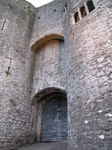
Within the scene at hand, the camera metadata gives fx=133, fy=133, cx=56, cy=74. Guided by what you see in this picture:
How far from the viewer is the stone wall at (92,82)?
10.3 ft

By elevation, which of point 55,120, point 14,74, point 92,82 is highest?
point 14,74

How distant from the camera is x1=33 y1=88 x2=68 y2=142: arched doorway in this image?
7113mm

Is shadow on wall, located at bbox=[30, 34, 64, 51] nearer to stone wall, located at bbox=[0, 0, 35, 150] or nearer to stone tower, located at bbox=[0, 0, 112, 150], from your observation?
stone tower, located at bbox=[0, 0, 112, 150]

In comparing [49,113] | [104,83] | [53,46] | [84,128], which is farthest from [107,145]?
[53,46]

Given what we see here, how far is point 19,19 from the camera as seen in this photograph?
30.7ft

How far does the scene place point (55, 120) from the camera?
7.49m

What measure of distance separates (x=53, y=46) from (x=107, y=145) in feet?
22.4

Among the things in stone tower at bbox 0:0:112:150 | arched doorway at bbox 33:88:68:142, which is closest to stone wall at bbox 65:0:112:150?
stone tower at bbox 0:0:112:150

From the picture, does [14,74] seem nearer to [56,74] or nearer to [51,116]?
[56,74]

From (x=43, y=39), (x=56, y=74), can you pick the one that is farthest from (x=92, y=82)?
(x=43, y=39)

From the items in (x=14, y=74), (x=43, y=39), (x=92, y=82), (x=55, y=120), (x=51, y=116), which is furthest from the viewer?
(x=43, y=39)

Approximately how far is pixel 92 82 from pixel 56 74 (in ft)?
12.2

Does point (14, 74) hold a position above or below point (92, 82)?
above

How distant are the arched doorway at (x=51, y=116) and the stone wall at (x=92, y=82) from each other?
2.73 m
